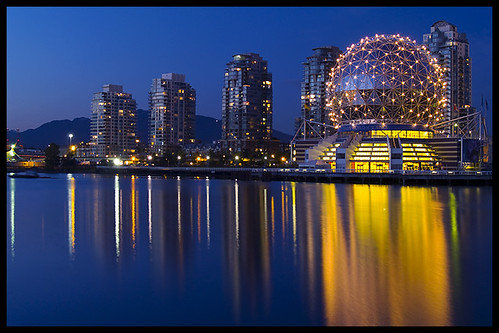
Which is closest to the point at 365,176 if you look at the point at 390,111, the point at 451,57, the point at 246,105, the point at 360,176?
the point at 360,176

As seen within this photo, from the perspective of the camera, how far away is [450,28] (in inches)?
6599

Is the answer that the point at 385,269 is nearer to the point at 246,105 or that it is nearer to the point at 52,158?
the point at 52,158

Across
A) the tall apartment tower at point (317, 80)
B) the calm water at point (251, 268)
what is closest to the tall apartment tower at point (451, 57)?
the tall apartment tower at point (317, 80)

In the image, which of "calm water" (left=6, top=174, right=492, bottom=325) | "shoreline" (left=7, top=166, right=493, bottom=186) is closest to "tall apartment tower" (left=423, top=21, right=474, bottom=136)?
"shoreline" (left=7, top=166, right=493, bottom=186)

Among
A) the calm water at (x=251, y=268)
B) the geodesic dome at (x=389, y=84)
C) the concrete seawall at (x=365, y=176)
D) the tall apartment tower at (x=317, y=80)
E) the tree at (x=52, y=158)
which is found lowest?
the calm water at (x=251, y=268)

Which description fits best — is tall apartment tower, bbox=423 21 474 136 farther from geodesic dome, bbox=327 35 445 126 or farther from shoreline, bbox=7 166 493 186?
shoreline, bbox=7 166 493 186

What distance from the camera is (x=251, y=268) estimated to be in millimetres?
19516

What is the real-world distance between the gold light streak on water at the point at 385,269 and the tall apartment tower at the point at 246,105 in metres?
136

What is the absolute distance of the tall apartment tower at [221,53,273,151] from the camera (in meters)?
172

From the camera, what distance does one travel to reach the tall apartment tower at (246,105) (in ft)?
564

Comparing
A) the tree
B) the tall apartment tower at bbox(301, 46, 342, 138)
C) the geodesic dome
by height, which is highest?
the tall apartment tower at bbox(301, 46, 342, 138)

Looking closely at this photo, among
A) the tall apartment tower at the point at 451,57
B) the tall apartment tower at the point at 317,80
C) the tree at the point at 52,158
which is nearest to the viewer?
the tree at the point at 52,158

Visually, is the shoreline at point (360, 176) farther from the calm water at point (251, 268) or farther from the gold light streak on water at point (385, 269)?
the gold light streak on water at point (385, 269)

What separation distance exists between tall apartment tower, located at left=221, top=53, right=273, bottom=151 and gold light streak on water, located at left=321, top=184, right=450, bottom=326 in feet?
446
